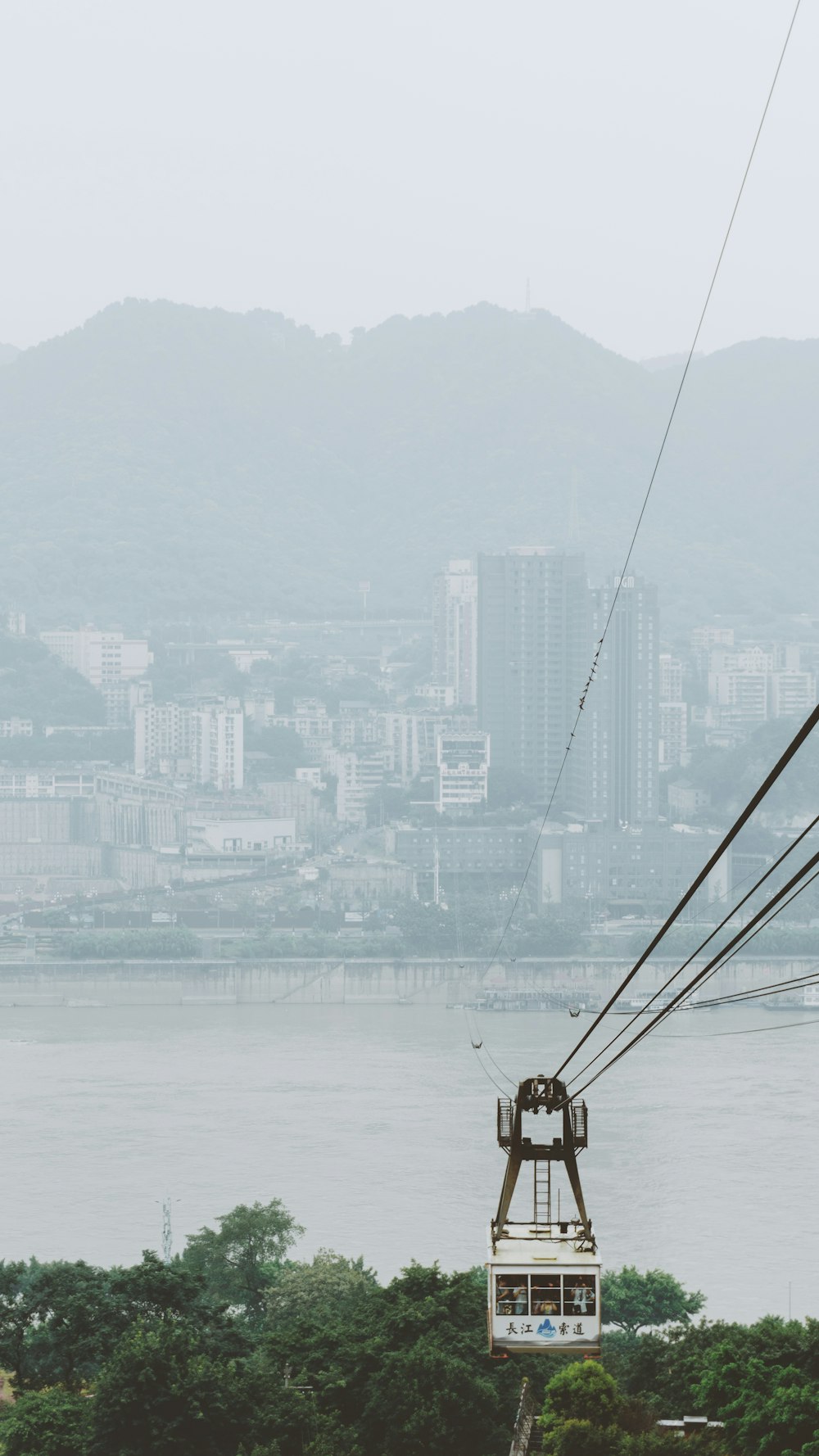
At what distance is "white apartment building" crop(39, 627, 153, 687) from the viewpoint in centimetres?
2906

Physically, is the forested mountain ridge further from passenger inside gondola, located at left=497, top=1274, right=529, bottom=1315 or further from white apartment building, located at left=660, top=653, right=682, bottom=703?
passenger inside gondola, located at left=497, top=1274, right=529, bottom=1315

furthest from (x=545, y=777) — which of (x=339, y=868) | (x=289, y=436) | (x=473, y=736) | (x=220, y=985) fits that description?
(x=289, y=436)

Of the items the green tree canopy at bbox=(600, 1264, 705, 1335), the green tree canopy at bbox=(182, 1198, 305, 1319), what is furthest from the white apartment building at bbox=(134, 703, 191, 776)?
the green tree canopy at bbox=(600, 1264, 705, 1335)

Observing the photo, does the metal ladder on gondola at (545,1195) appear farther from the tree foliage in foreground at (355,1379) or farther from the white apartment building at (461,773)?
the white apartment building at (461,773)

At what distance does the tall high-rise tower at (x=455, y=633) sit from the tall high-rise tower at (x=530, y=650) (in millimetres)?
2267

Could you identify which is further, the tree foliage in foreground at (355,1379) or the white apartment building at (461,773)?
the white apartment building at (461,773)

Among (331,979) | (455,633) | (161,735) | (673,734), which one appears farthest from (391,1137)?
(455,633)

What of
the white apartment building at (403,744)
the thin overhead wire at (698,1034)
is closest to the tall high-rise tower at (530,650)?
the white apartment building at (403,744)

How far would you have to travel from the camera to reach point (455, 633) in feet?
93.9

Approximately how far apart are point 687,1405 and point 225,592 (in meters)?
29.8

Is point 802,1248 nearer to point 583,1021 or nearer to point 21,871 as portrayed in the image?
point 583,1021

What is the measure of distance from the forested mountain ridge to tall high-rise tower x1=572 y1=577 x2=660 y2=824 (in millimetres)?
7062

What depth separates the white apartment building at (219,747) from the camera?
25312 mm

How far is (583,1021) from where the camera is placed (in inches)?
586
